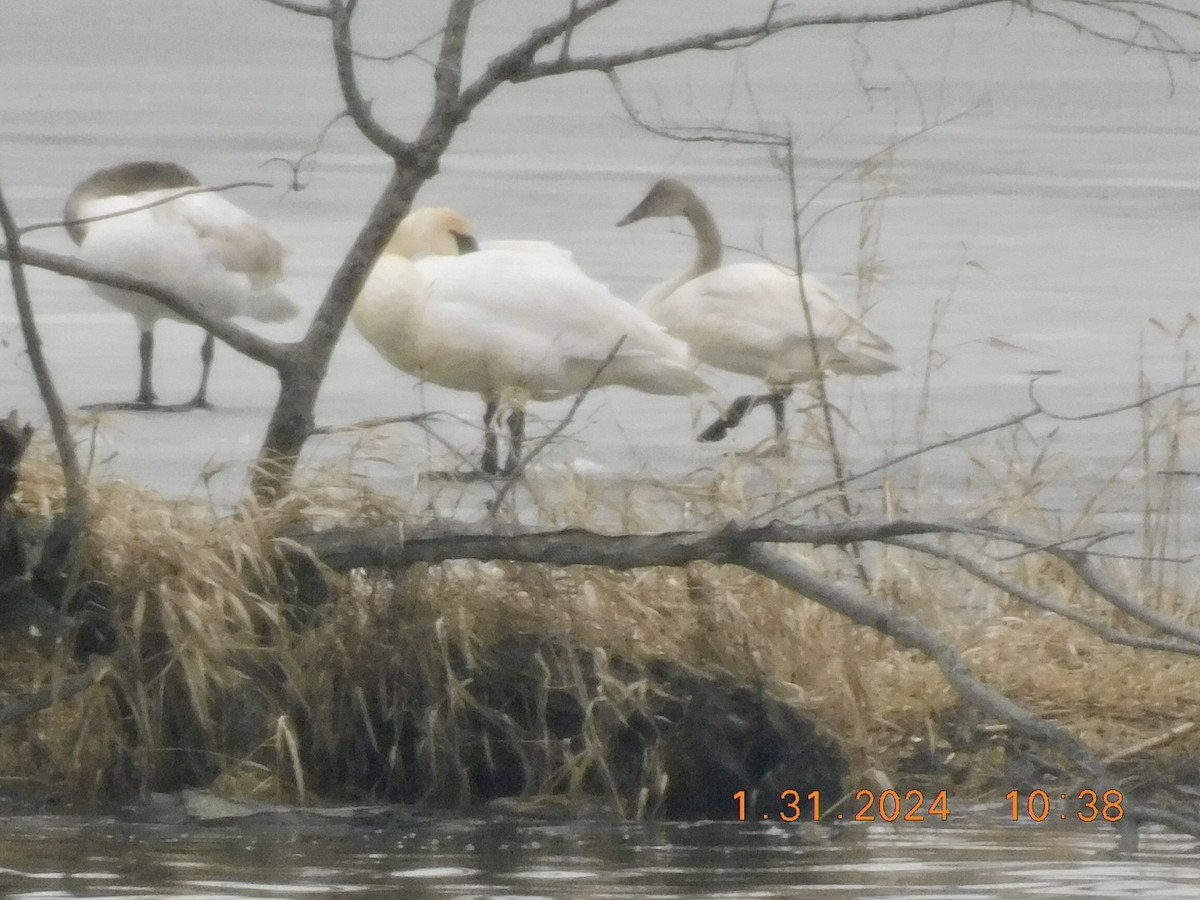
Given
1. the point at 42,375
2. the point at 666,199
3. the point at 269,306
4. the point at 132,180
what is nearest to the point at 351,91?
the point at 42,375

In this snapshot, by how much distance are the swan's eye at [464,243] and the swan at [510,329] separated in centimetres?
88

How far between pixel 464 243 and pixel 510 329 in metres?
1.29

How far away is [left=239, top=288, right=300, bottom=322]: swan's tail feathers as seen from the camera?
9195 mm

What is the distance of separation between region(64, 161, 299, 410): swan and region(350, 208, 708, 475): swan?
133cm

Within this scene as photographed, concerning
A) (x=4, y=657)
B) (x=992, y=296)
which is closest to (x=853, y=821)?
(x=4, y=657)

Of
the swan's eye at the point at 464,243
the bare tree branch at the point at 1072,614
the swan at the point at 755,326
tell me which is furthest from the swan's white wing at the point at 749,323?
the bare tree branch at the point at 1072,614

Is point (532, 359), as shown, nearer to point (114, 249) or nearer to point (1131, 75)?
point (114, 249)

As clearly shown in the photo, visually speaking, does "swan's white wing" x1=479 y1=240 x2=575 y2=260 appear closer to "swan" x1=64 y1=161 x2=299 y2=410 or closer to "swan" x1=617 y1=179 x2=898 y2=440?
"swan" x1=617 y1=179 x2=898 y2=440

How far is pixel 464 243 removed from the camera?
8.41m

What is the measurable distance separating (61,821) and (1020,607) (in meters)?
2.16

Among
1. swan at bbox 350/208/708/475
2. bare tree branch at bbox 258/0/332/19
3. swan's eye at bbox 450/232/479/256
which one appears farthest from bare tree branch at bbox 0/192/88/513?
swan's eye at bbox 450/232/479/256

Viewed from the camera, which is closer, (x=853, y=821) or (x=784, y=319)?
(x=853, y=821)

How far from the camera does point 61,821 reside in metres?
4.12
